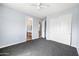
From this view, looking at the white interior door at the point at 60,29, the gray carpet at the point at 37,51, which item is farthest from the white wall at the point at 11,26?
the white interior door at the point at 60,29

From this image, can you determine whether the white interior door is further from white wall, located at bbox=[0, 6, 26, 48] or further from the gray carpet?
white wall, located at bbox=[0, 6, 26, 48]

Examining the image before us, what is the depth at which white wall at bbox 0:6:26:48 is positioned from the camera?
339 centimetres

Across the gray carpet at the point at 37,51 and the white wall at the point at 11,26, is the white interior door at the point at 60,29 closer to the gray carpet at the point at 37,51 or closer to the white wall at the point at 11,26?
the gray carpet at the point at 37,51

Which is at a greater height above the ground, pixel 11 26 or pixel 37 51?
pixel 11 26

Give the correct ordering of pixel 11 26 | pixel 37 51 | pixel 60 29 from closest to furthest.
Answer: pixel 37 51 → pixel 11 26 → pixel 60 29

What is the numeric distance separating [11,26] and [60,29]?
3063 millimetres

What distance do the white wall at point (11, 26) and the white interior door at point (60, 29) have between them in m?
2.21

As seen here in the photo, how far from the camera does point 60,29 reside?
4684mm

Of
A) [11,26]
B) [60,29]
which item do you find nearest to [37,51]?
[11,26]

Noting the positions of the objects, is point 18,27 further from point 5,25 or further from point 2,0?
point 2,0

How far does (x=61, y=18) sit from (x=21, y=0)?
3.74 meters

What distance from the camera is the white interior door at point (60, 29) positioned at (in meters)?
4.04

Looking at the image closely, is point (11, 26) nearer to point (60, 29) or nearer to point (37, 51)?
point (37, 51)

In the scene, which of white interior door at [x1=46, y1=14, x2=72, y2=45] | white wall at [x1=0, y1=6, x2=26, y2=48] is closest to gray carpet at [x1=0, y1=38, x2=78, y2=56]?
white wall at [x1=0, y1=6, x2=26, y2=48]
